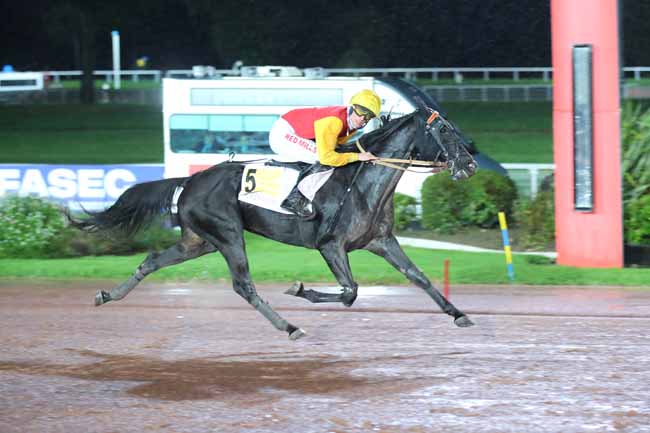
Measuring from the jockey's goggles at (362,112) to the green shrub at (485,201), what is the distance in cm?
725

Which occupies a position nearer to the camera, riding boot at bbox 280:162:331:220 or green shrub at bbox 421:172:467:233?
riding boot at bbox 280:162:331:220

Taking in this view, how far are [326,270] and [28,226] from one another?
4036 mm

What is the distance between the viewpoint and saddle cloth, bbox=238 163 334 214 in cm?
885

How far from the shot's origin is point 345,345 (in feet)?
28.7

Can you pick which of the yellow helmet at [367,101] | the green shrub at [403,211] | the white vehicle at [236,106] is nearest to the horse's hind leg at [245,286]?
the yellow helmet at [367,101]

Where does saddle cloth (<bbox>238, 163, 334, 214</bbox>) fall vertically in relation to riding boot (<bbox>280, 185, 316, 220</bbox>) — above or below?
above

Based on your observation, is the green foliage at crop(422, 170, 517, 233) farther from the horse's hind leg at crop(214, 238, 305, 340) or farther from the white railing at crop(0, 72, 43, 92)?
the white railing at crop(0, 72, 43, 92)

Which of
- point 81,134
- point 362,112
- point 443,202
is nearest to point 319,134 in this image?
point 362,112

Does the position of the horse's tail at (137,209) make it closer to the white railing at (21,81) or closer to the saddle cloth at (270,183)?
the saddle cloth at (270,183)

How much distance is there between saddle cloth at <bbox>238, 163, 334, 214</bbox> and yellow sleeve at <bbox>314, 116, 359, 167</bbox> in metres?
0.17

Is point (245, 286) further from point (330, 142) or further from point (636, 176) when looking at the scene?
point (636, 176)

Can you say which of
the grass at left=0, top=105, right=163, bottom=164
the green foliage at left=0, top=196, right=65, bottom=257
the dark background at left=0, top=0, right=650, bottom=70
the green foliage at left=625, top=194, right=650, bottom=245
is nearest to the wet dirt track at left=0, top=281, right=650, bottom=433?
the green foliage at left=625, top=194, right=650, bottom=245

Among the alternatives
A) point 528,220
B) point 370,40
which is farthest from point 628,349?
point 370,40

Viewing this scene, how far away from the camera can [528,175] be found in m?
16.9
